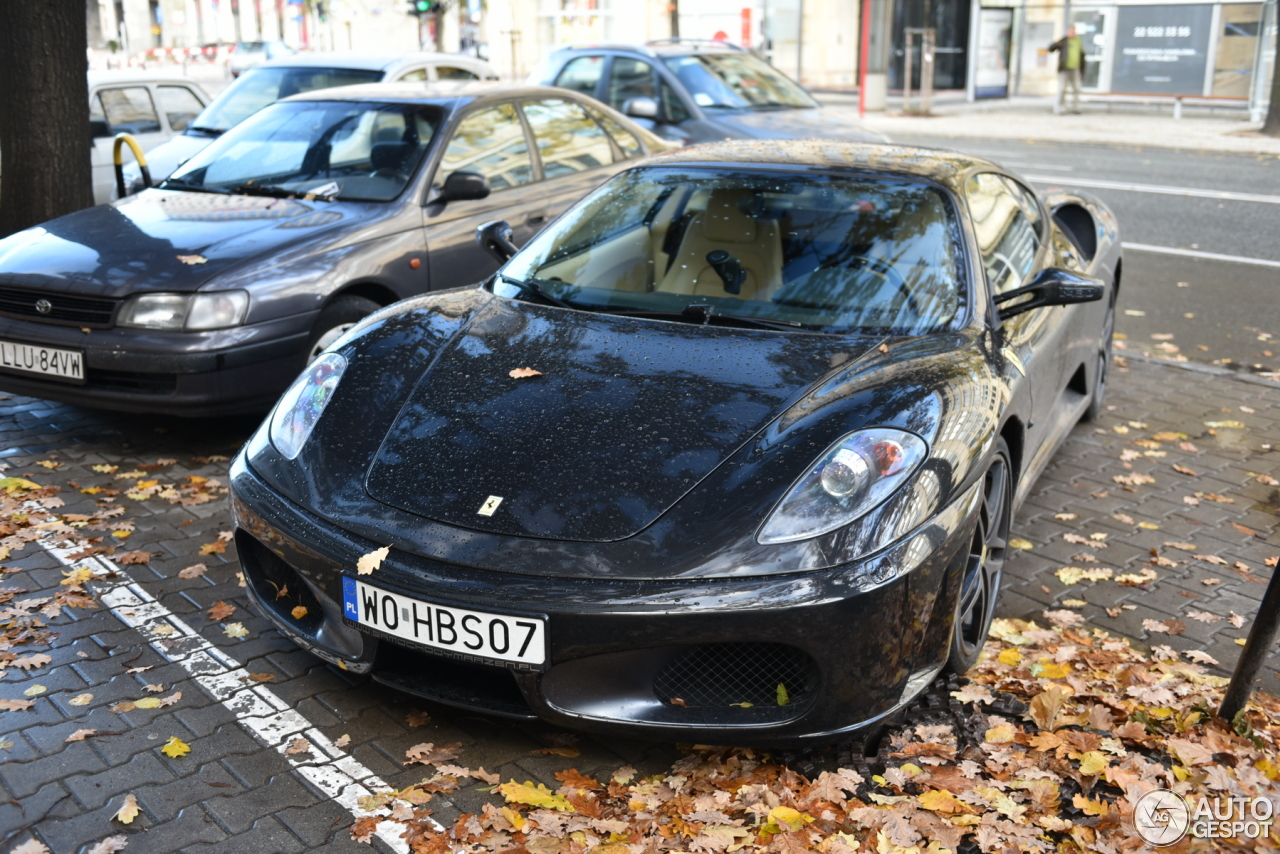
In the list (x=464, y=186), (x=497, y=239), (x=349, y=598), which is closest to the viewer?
(x=349, y=598)

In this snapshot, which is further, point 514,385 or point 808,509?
point 514,385

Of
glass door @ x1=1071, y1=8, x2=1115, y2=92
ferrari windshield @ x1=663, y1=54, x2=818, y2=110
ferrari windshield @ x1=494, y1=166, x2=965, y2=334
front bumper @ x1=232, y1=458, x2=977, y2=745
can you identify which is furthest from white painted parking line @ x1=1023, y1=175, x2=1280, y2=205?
front bumper @ x1=232, y1=458, x2=977, y2=745

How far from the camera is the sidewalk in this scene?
63.3 ft

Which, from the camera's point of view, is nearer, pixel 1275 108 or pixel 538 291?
pixel 538 291

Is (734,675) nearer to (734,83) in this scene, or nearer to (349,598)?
(349,598)

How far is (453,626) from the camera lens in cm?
280

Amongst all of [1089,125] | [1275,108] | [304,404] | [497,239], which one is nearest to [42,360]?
[497,239]

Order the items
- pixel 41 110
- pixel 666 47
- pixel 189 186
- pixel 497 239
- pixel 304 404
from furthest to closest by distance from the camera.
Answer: pixel 666 47 < pixel 41 110 < pixel 189 186 < pixel 497 239 < pixel 304 404

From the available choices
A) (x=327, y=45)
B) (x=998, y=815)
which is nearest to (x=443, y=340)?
(x=998, y=815)

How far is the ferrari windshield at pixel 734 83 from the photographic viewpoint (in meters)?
11.6

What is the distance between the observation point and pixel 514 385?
11.2ft

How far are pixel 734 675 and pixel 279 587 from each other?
1.33 metres

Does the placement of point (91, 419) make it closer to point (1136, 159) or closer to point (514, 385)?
point (514, 385)

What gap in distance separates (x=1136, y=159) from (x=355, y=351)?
1577 centimetres
